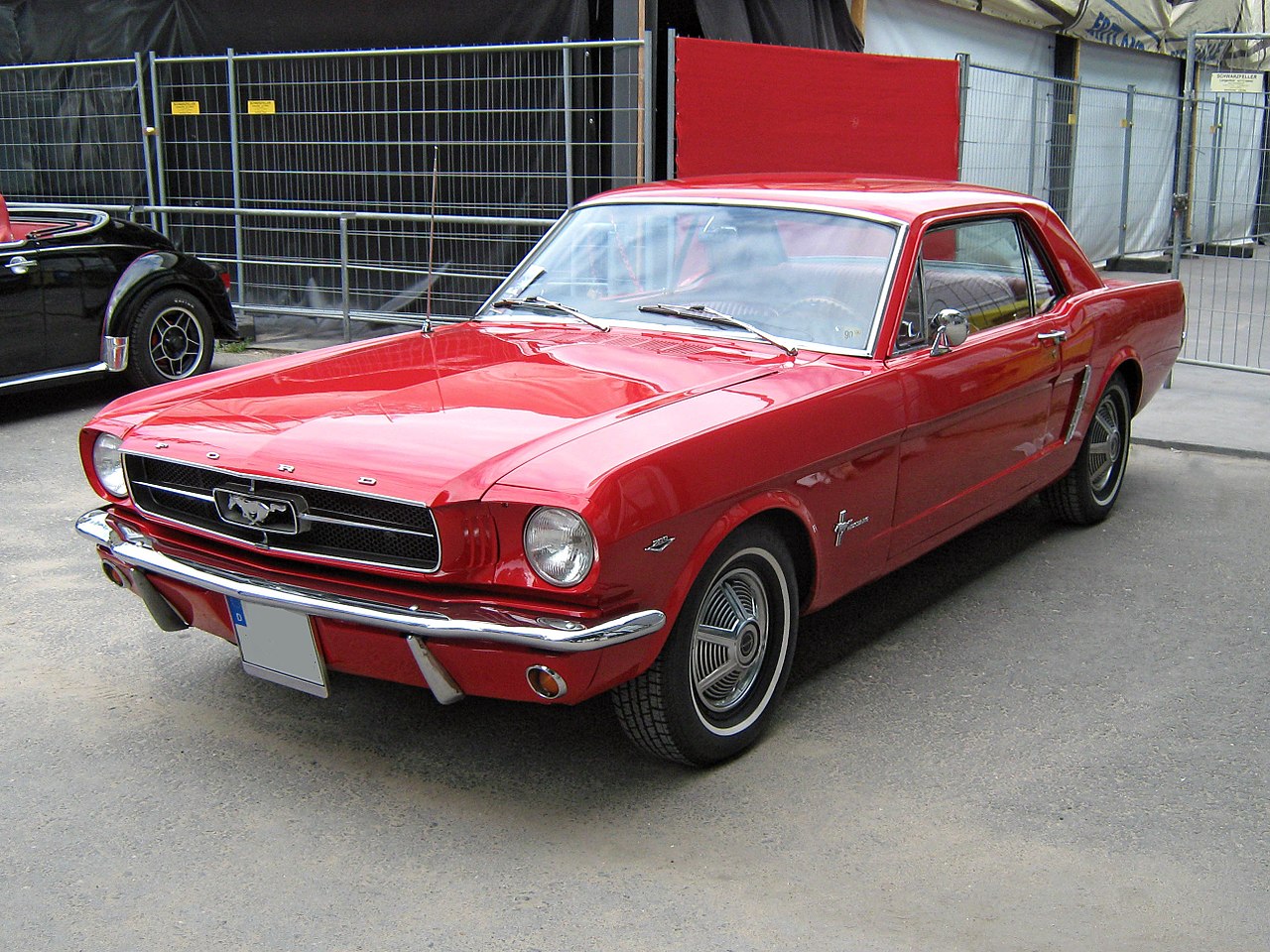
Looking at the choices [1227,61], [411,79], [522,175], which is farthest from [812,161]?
[1227,61]

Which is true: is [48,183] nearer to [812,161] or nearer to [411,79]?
[411,79]

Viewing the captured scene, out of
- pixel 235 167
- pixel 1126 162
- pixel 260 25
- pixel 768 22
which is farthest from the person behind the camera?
pixel 1126 162

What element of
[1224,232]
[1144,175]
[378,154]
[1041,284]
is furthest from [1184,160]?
[1224,232]

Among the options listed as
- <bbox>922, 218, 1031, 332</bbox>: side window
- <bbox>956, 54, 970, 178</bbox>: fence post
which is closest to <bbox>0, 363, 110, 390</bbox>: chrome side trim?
<bbox>922, 218, 1031, 332</bbox>: side window

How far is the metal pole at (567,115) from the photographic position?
351 inches

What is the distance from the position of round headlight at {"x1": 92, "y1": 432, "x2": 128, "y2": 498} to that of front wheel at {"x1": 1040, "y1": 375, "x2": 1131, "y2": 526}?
12.5 feet

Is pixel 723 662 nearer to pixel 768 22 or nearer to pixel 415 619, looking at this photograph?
pixel 415 619

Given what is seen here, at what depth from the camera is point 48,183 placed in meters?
12.1

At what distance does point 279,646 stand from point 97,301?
5.28 metres

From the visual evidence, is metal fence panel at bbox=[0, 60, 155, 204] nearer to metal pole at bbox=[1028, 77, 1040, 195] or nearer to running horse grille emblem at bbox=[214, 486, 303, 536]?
metal pole at bbox=[1028, 77, 1040, 195]

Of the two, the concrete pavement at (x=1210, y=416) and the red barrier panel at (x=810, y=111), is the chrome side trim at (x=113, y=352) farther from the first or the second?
the concrete pavement at (x=1210, y=416)

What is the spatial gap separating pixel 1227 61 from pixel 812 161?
37.9 feet

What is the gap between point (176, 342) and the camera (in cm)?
828

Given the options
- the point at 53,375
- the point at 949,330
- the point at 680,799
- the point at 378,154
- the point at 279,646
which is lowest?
the point at 680,799
